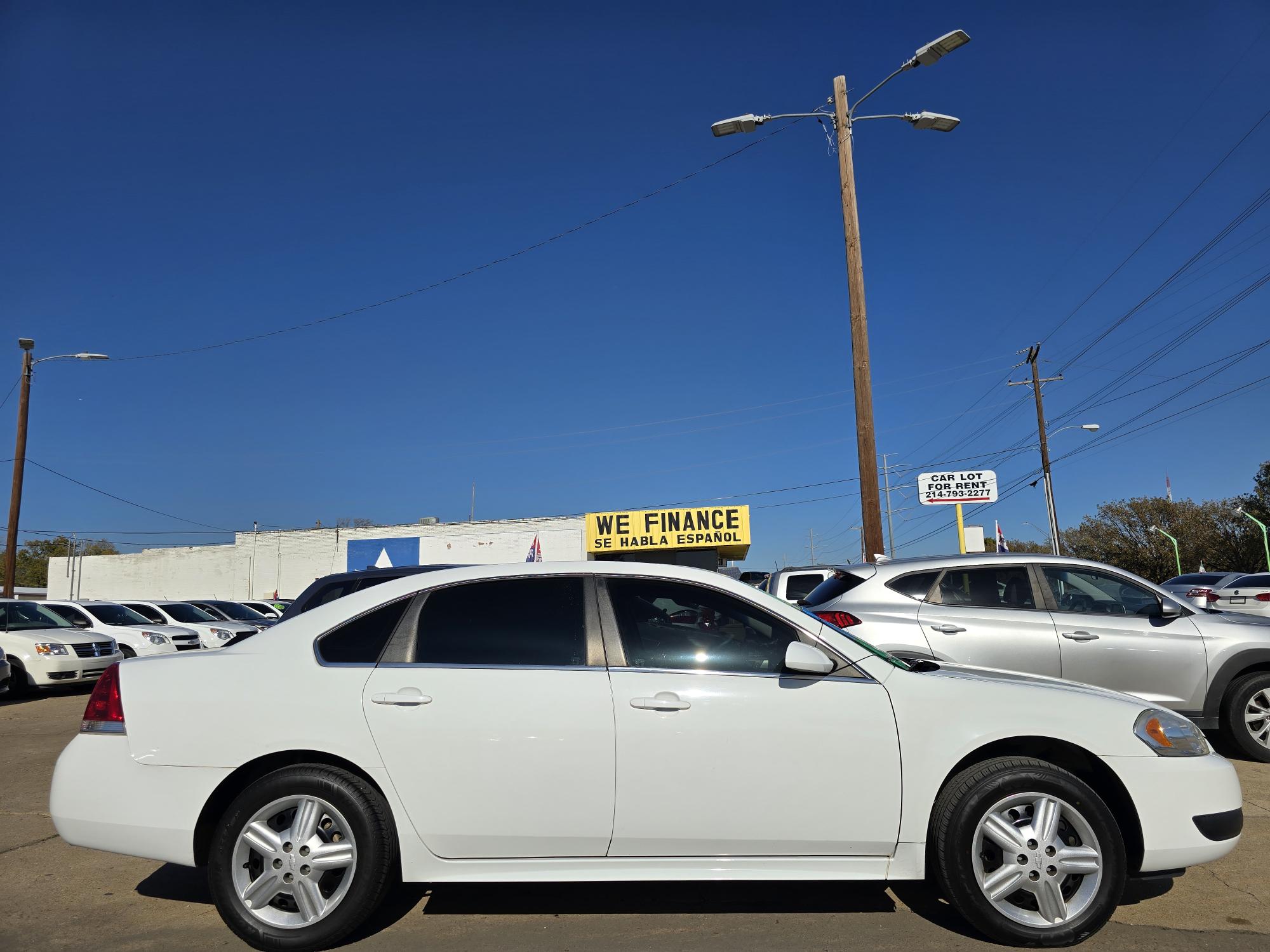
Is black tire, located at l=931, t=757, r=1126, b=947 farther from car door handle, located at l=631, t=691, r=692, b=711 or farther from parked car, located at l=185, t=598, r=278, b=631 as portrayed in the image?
parked car, located at l=185, t=598, r=278, b=631

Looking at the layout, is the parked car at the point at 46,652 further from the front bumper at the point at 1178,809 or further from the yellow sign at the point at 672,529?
the yellow sign at the point at 672,529

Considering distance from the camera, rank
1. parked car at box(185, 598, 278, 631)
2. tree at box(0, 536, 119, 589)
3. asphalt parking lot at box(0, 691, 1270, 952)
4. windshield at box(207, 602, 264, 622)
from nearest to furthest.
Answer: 1. asphalt parking lot at box(0, 691, 1270, 952)
2. parked car at box(185, 598, 278, 631)
3. windshield at box(207, 602, 264, 622)
4. tree at box(0, 536, 119, 589)

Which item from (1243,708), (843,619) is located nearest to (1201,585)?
(1243,708)

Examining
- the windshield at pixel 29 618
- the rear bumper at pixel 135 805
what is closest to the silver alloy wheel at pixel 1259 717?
the rear bumper at pixel 135 805

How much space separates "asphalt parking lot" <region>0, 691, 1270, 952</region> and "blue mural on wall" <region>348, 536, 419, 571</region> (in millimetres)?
39199

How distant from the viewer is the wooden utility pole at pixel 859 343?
11922mm

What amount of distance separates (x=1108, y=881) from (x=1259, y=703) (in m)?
4.48

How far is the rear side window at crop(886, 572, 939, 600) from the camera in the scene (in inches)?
280

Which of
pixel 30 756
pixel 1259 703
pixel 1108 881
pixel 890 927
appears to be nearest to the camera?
pixel 1108 881

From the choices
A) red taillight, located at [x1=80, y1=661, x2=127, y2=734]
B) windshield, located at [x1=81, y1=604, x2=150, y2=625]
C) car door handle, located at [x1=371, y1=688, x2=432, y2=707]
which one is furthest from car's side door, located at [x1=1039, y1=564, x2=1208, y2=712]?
windshield, located at [x1=81, y1=604, x2=150, y2=625]

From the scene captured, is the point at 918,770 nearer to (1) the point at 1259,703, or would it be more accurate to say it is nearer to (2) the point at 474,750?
(2) the point at 474,750

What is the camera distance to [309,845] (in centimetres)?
365

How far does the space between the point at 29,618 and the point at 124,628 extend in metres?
1.75

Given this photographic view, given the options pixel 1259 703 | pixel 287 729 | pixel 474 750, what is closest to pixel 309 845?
pixel 287 729
